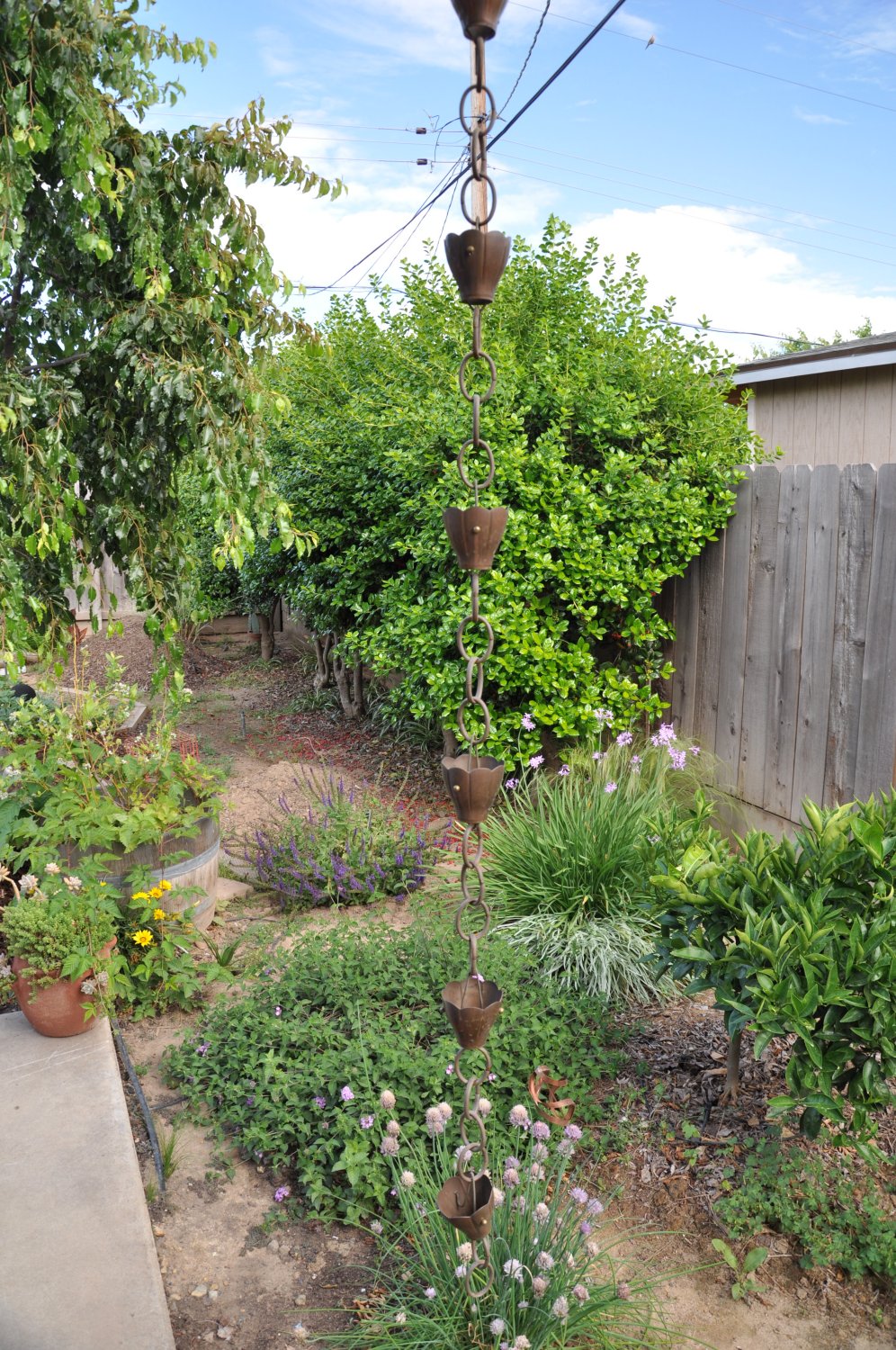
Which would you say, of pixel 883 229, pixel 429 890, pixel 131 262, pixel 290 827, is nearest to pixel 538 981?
pixel 429 890

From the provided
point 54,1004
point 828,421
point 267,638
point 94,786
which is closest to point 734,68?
point 828,421

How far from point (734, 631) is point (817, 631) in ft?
2.19

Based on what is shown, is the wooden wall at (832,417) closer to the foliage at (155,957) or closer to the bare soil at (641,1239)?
the bare soil at (641,1239)

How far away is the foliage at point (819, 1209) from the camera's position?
219cm

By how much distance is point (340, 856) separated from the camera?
15.0 feet

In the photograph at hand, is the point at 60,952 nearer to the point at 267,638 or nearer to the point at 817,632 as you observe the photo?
the point at 817,632

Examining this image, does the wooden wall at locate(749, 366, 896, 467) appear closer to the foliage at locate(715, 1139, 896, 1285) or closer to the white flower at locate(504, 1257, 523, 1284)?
the foliage at locate(715, 1139, 896, 1285)

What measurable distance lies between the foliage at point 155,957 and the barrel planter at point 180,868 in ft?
0.29

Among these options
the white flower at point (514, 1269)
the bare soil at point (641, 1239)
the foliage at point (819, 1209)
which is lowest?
the bare soil at point (641, 1239)

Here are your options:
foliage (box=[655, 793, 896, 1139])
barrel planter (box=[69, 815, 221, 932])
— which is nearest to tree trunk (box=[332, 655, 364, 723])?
barrel planter (box=[69, 815, 221, 932])

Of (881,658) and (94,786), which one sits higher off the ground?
(881,658)

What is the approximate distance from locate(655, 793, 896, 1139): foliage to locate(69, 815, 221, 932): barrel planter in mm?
2054

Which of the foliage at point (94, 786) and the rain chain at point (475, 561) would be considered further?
the foliage at point (94, 786)

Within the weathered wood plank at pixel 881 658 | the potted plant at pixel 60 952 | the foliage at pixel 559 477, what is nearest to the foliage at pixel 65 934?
the potted plant at pixel 60 952
